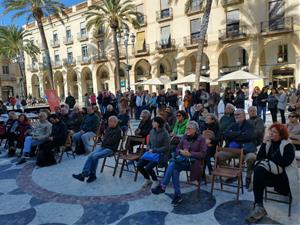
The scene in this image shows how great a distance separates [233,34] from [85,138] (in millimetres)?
20667

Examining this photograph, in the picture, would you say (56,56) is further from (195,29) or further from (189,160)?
(189,160)

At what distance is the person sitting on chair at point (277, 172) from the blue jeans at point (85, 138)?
525cm

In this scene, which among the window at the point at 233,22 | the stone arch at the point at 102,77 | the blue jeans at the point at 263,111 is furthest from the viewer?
the stone arch at the point at 102,77

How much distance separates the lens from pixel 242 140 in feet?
17.1

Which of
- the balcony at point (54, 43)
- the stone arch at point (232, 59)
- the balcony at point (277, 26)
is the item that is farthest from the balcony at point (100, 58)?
the balcony at point (277, 26)

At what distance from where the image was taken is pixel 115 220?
4.12 metres

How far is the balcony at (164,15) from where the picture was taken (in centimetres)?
2861

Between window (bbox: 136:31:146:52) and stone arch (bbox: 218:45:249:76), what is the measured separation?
8.71 metres

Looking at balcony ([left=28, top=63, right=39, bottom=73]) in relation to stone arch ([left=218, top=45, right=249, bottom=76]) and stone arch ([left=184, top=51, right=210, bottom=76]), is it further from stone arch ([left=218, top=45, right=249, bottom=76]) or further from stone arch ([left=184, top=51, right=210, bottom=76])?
stone arch ([left=218, top=45, right=249, bottom=76])

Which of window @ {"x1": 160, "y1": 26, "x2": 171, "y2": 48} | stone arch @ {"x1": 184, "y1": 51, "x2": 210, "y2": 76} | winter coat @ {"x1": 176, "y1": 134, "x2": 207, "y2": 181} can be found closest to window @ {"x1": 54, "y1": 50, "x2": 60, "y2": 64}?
window @ {"x1": 160, "y1": 26, "x2": 171, "y2": 48}

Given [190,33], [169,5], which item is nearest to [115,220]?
[190,33]

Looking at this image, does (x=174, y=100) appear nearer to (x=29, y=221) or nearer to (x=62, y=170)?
(x=62, y=170)

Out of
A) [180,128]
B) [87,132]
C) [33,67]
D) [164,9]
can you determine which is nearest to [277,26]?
[164,9]

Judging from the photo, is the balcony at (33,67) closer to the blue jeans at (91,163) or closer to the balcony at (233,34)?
the balcony at (233,34)
